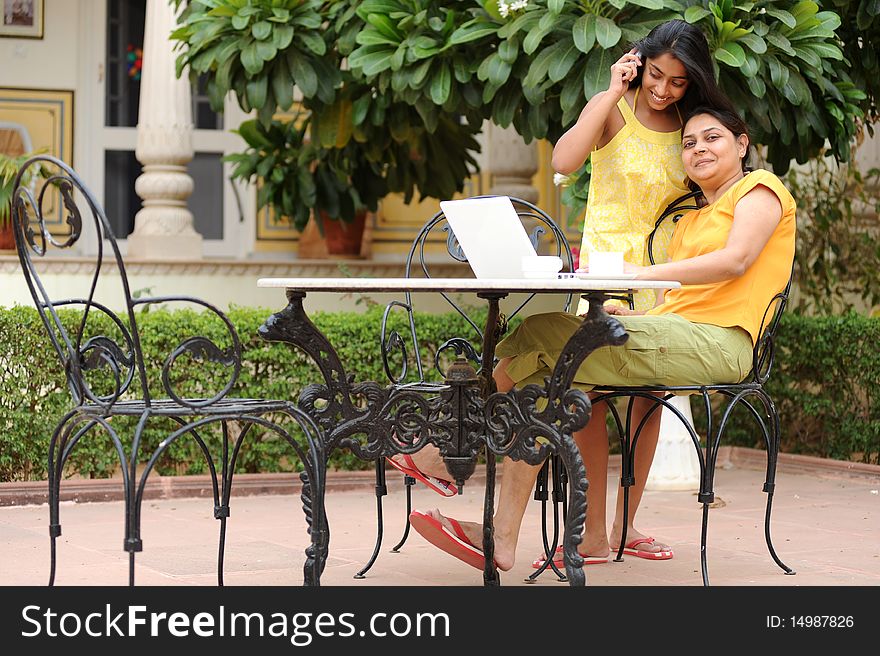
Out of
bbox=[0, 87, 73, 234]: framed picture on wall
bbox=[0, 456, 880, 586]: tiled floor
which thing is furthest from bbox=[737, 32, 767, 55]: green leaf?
bbox=[0, 87, 73, 234]: framed picture on wall

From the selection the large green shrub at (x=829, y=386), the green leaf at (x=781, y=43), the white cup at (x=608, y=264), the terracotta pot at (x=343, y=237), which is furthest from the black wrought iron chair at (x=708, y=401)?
the terracotta pot at (x=343, y=237)

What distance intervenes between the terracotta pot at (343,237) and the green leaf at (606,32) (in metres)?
4.21

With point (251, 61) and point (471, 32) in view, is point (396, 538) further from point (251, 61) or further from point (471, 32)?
point (251, 61)

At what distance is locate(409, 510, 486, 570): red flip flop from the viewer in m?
3.49

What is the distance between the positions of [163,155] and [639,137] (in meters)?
4.88

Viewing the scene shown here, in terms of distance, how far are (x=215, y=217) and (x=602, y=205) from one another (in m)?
6.19

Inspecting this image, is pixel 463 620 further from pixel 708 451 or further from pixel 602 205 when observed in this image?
pixel 602 205

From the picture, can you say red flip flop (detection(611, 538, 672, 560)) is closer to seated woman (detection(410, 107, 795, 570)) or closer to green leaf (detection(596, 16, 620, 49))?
seated woman (detection(410, 107, 795, 570))

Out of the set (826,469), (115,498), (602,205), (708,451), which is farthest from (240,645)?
(826,469)

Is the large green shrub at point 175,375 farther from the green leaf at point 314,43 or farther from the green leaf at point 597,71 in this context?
the green leaf at point 597,71

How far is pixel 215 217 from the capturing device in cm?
984

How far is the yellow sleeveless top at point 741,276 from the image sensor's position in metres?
3.73

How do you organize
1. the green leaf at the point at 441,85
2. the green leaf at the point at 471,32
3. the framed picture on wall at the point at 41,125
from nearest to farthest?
the green leaf at the point at 471,32
the green leaf at the point at 441,85
the framed picture on wall at the point at 41,125

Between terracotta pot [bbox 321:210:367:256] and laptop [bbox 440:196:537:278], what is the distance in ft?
18.5
